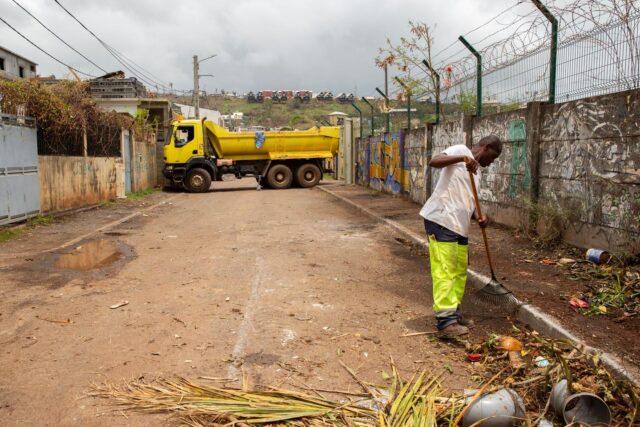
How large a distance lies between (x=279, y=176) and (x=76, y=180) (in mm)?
9934

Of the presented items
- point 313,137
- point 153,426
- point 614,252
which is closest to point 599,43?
point 614,252

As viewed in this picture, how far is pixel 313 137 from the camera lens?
871 inches

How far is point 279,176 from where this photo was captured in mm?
22266

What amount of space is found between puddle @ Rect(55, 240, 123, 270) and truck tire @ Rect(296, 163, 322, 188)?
13926 mm

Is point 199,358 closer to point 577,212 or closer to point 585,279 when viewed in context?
point 585,279

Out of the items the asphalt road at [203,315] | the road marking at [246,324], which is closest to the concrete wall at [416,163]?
the asphalt road at [203,315]

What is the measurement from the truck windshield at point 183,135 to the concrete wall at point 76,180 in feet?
12.9

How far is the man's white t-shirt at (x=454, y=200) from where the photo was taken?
4391 millimetres

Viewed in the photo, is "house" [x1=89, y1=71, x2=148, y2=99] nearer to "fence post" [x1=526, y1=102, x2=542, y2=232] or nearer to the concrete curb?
"fence post" [x1=526, y1=102, x2=542, y2=232]

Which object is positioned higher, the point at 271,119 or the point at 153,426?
the point at 271,119

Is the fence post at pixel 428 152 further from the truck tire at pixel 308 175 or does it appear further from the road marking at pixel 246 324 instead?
the truck tire at pixel 308 175

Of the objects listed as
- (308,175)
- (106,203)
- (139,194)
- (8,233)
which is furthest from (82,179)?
(308,175)

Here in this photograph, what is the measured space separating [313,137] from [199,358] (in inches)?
736

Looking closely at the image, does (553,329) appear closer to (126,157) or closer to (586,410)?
(586,410)
